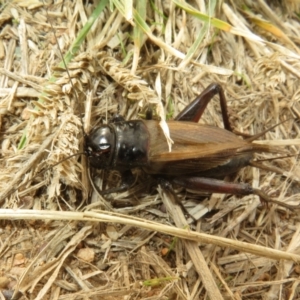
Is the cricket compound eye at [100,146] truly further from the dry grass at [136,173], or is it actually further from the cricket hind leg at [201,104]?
the cricket hind leg at [201,104]

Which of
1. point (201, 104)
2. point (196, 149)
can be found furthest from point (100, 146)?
point (201, 104)

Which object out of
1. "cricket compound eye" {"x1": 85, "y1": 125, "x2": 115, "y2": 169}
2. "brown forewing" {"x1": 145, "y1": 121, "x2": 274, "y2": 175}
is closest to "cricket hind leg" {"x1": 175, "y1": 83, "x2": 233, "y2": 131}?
"brown forewing" {"x1": 145, "y1": 121, "x2": 274, "y2": 175}

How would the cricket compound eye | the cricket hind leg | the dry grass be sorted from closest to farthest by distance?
the dry grass → the cricket compound eye → the cricket hind leg

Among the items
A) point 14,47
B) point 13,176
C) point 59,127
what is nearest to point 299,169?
point 59,127

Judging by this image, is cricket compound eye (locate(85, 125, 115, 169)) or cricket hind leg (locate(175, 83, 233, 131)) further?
cricket hind leg (locate(175, 83, 233, 131))

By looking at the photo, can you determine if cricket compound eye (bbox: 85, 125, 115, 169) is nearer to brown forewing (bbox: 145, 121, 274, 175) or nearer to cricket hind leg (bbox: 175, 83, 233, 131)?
brown forewing (bbox: 145, 121, 274, 175)

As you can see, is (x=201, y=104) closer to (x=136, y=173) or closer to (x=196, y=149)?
(x=196, y=149)

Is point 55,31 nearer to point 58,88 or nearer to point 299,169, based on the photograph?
point 58,88

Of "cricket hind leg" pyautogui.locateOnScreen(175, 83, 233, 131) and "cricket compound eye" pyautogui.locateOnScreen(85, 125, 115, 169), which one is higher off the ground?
"cricket hind leg" pyautogui.locateOnScreen(175, 83, 233, 131)

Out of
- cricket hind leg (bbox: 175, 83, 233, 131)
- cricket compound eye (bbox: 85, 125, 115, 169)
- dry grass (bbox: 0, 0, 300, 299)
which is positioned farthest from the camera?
cricket hind leg (bbox: 175, 83, 233, 131)
